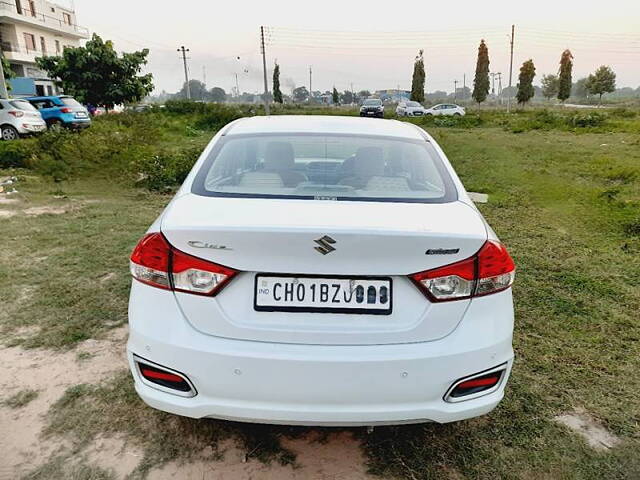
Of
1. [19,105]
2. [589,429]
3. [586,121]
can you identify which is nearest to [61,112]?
[19,105]

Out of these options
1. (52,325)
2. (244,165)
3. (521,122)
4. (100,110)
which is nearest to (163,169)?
(52,325)

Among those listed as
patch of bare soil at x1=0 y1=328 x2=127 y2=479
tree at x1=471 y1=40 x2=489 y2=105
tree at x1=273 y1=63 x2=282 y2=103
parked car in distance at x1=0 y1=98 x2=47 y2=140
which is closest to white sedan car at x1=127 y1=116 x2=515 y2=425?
patch of bare soil at x1=0 y1=328 x2=127 y2=479

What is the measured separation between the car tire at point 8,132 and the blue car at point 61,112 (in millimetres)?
2839

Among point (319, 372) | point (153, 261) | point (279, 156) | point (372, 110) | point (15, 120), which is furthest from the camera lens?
point (372, 110)

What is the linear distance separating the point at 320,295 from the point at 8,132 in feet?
51.1

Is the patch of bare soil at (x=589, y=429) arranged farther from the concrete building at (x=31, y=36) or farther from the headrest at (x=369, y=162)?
the concrete building at (x=31, y=36)

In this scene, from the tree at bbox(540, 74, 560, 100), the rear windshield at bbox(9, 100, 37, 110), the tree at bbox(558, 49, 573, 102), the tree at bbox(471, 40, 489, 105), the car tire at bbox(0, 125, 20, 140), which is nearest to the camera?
the car tire at bbox(0, 125, 20, 140)

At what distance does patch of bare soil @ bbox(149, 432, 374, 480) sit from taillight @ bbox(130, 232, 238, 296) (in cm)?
79

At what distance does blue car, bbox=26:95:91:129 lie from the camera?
16.9 metres

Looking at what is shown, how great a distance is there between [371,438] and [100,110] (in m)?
33.8

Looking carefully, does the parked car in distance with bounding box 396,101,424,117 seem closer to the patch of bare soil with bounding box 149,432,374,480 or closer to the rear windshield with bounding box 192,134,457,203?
the rear windshield with bounding box 192,134,457,203

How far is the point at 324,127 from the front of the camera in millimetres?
2666

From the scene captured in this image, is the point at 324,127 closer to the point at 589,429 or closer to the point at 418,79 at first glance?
the point at 589,429

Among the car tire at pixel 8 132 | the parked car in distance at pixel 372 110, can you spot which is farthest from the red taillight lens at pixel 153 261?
the parked car in distance at pixel 372 110
